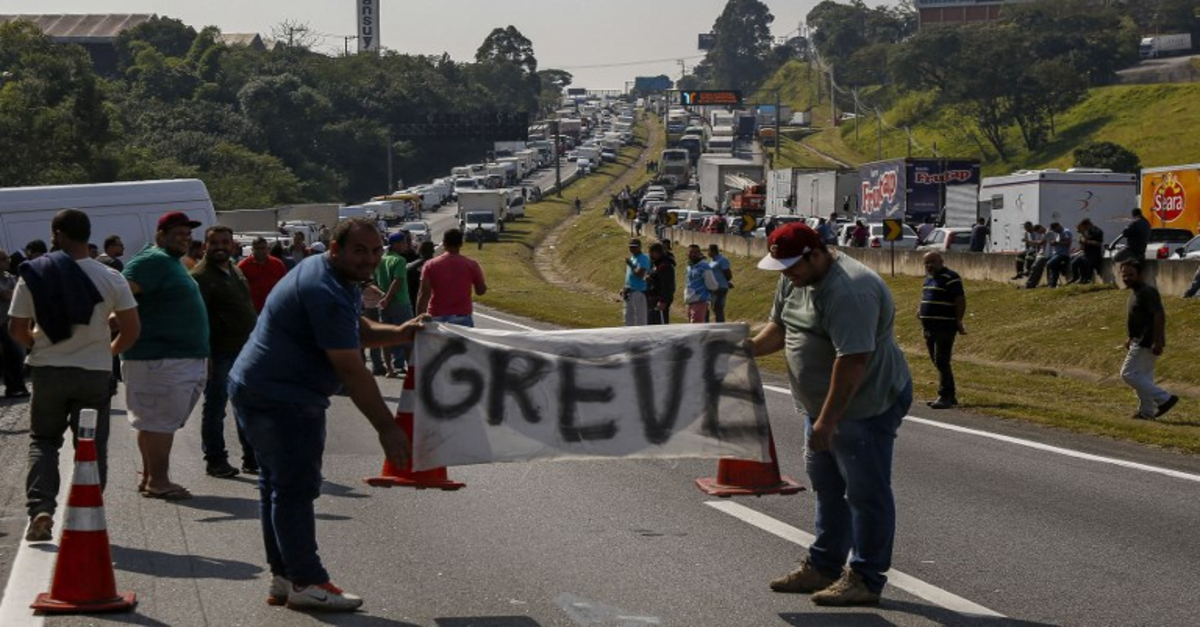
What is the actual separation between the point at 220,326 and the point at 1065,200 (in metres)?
34.9

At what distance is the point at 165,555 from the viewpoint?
10102 mm

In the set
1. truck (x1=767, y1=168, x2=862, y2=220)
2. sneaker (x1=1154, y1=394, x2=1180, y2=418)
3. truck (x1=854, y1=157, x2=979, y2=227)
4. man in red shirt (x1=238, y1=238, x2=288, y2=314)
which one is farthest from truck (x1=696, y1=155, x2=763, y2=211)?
man in red shirt (x1=238, y1=238, x2=288, y2=314)

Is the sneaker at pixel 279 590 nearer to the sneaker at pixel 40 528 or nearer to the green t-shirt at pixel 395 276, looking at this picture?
the sneaker at pixel 40 528

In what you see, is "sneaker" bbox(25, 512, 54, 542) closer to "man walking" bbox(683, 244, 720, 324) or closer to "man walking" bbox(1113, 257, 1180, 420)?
"man walking" bbox(1113, 257, 1180, 420)

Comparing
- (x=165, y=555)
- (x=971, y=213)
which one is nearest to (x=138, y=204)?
(x=165, y=555)

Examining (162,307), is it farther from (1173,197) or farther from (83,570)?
(1173,197)

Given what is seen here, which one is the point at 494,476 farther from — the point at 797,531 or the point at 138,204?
the point at 138,204

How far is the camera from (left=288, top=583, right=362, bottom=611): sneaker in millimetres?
8375

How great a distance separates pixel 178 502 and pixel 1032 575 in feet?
18.7

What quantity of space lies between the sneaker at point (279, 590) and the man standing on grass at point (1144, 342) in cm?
1281

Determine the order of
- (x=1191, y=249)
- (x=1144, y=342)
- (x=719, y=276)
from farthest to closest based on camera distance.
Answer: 1. (x=1191, y=249)
2. (x=719, y=276)
3. (x=1144, y=342)

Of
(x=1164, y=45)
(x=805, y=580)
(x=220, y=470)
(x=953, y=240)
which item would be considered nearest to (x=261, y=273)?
(x=220, y=470)

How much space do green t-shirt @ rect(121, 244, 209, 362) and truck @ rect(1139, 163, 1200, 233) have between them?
36.3 metres

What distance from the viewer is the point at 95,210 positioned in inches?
1075
